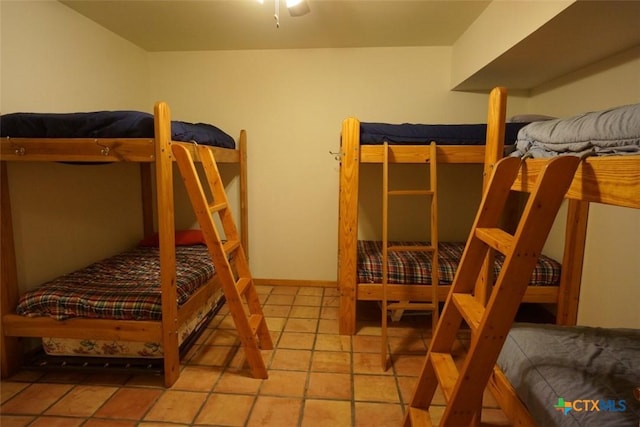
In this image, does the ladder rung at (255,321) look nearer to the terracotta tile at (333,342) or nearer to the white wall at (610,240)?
the terracotta tile at (333,342)

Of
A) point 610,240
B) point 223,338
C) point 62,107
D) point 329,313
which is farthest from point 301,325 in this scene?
point 62,107

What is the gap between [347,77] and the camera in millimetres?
3117

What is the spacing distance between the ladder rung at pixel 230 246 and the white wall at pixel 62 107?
1198mm

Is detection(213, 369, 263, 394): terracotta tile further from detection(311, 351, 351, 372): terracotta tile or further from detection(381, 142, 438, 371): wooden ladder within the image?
detection(381, 142, 438, 371): wooden ladder

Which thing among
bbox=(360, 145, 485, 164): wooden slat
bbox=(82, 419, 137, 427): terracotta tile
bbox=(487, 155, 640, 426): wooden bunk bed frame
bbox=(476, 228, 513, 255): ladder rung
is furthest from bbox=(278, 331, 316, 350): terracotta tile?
bbox=(476, 228, 513, 255): ladder rung

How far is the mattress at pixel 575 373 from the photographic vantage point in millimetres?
964

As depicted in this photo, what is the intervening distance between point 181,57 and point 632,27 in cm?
330

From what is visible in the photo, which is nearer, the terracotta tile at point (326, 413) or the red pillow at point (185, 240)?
the terracotta tile at point (326, 413)

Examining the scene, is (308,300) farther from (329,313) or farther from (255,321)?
(255,321)

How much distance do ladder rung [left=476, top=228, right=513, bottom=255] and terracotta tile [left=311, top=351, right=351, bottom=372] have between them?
4.12 feet

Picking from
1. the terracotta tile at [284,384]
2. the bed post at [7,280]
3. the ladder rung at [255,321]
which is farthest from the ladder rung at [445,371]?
the bed post at [7,280]

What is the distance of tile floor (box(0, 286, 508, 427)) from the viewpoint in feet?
5.32

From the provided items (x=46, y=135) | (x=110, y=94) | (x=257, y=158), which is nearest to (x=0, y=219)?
(x=46, y=135)

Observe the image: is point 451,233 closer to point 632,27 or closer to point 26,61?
point 632,27
